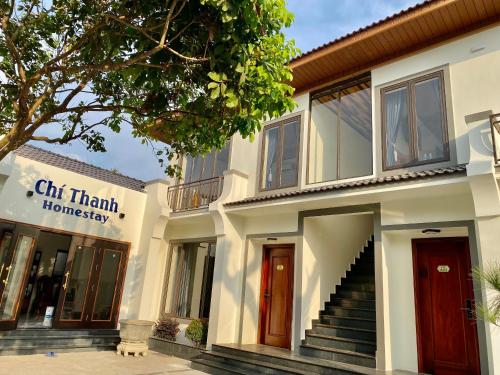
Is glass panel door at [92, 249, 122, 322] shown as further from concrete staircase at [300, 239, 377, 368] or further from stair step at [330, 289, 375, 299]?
stair step at [330, 289, 375, 299]

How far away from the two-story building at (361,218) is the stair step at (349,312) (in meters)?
0.04

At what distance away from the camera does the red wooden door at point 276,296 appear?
8.64 m

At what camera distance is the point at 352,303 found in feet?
26.6

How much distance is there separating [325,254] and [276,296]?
1.60 metres

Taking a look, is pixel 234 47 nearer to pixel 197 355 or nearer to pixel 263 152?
pixel 263 152

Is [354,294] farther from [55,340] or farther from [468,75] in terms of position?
[55,340]

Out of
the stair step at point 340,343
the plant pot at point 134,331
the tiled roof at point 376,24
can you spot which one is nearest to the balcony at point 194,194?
the plant pot at point 134,331

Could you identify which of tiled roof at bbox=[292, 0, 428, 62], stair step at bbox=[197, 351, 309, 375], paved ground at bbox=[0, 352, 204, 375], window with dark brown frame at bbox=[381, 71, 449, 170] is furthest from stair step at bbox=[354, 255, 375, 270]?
tiled roof at bbox=[292, 0, 428, 62]

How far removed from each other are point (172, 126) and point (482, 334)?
229 inches

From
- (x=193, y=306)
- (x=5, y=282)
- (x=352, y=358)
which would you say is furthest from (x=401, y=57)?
(x=5, y=282)

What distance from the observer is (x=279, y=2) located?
4516mm

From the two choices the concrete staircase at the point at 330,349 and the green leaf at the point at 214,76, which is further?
the concrete staircase at the point at 330,349

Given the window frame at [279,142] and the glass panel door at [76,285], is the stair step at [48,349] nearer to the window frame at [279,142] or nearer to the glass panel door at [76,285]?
the glass panel door at [76,285]

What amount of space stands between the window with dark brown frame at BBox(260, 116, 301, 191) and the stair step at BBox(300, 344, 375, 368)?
3.65 meters
